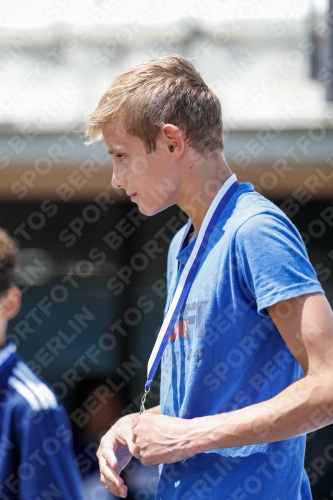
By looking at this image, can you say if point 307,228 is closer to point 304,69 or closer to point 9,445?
point 304,69

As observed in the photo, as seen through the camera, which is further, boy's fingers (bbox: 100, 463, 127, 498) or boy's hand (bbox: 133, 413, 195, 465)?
A: boy's fingers (bbox: 100, 463, 127, 498)

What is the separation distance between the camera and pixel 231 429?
1275 millimetres

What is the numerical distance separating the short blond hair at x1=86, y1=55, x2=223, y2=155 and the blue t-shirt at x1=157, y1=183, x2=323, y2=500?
0.80 ft

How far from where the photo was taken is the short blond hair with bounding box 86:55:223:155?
1.52m

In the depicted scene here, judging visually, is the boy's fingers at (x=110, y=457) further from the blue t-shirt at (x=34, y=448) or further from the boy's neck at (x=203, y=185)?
the boy's neck at (x=203, y=185)

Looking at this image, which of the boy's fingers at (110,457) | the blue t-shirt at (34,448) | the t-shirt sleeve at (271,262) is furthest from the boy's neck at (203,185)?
the blue t-shirt at (34,448)

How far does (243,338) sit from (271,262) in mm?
169

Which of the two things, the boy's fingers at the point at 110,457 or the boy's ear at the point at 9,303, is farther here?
the boy's ear at the point at 9,303

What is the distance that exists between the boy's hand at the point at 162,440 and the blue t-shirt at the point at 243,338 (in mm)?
53

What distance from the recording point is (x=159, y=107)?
60.3 inches

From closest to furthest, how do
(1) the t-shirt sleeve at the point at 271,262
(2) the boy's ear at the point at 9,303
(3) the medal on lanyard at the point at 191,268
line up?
(1) the t-shirt sleeve at the point at 271,262 → (3) the medal on lanyard at the point at 191,268 → (2) the boy's ear at the point at 9,303

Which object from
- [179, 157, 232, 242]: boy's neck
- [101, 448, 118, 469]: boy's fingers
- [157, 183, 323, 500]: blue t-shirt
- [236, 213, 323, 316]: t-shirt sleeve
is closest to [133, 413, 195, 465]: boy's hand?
[157, 183, 323, 500]: blue t-shirt

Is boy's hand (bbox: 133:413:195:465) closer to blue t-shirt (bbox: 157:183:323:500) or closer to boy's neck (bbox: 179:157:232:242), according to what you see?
blue t-shirt (bbox: 157:183:323:500)

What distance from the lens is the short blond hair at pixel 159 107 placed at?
1.52 m
